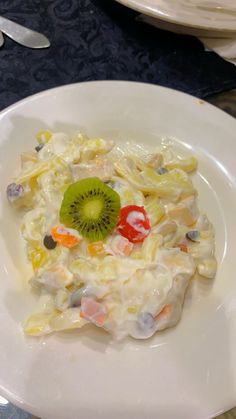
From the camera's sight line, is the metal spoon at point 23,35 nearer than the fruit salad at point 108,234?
No

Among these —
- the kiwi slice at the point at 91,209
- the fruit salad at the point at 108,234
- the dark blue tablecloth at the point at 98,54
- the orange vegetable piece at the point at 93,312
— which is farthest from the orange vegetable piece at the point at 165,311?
the dark blue tablecloth at the point at 98,54

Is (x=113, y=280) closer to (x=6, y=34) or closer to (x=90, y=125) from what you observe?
(x=90, y=125)

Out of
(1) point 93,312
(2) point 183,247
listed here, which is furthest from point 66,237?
(2) point 183,247

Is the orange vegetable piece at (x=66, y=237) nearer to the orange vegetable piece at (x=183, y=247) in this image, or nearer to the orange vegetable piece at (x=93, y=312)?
the orange vegetable piece at (x=93, y=312)

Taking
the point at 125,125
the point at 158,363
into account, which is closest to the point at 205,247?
the point at 158,363

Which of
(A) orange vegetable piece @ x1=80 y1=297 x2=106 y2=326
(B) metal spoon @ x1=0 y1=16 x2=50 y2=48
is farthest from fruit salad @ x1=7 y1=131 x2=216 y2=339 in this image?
(B) metal spoon @ x1=0 y1=16 x2=50 y2=48

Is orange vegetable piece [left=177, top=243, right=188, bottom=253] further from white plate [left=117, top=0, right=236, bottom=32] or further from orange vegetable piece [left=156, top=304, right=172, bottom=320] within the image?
white plate [left=117, top=0, right=236, bottom=32]
